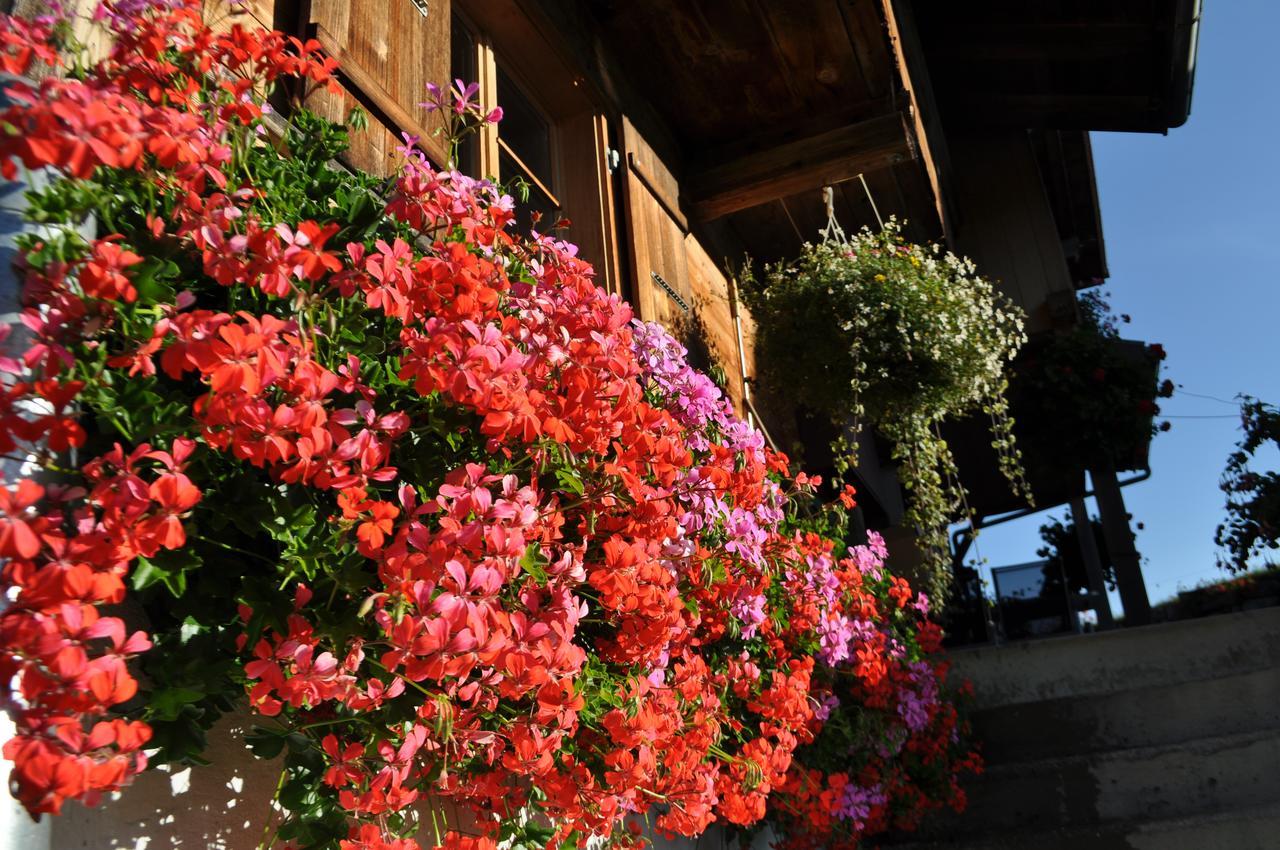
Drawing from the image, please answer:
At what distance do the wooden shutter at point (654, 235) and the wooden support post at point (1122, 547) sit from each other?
499 centimetres

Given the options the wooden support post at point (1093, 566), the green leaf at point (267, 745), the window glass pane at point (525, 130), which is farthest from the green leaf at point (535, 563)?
the wooden support post at point (1093, 566)

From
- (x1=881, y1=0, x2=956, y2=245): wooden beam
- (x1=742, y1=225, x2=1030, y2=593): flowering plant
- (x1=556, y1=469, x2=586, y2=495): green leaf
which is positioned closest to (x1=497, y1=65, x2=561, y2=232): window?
(x1=742, y1=225, x2=1030, y2=593): flowering plant

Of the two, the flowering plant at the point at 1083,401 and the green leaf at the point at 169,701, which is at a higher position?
the flowering plant at the point at 1083,401

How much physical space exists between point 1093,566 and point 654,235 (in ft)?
23.6

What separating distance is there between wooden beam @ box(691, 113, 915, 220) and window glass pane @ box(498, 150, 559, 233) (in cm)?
116

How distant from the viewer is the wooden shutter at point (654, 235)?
3879mm

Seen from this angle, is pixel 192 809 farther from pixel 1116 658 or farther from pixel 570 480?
pixel 1116 658

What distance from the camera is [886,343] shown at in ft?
14.9

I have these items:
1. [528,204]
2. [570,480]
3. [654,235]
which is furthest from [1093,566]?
[570,480]

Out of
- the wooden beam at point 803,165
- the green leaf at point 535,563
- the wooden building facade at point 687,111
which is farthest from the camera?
the wooden beam at point 803,165

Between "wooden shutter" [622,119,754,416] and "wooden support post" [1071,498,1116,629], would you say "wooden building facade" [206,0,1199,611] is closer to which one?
"wooden shutter" [622,119,754,416]

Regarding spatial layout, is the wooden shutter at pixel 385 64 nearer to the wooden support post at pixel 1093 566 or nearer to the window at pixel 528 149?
the window at pixel 528 149

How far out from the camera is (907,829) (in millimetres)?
4059

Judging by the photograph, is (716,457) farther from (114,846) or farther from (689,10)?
(689,10)
